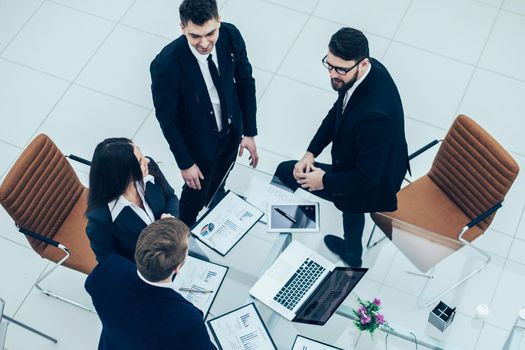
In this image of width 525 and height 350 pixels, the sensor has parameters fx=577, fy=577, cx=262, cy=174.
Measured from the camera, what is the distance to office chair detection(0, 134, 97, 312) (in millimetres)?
3037

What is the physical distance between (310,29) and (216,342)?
319 centimetres

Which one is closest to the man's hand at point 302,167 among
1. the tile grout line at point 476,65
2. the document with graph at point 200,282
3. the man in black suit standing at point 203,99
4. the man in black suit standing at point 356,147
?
the man in black suit standing at point 356,147

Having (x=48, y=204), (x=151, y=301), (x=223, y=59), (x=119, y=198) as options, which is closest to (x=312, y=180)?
(x=223, y=59)

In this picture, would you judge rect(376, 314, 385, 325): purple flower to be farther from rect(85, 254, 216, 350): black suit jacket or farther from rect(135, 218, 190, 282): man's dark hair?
rect(135, 218, 190, 282): man's dark hair

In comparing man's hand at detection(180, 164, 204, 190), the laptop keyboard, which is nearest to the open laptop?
the laptop keyboard

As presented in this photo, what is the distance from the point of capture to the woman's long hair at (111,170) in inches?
103

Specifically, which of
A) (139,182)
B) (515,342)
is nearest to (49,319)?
(139,182)

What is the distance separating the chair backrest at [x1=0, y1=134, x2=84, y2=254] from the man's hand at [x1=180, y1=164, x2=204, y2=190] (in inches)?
26.3

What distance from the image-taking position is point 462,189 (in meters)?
3.42

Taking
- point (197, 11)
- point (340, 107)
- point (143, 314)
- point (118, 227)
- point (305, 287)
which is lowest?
point (305, 287)

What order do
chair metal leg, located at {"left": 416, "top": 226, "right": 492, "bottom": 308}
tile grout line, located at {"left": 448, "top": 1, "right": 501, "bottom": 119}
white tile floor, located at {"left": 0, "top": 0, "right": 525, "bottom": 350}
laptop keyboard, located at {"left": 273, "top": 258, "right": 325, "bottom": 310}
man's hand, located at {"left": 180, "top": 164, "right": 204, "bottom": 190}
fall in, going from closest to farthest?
1. laptop keyboard, located at {"left": 273, "top": 258, "right": 325, "bottom": 310}
2. chair metal leg, located at {"left": 416, "top": 226, "right": 492, "bottom": 308}
3. man's hand, located at {"left": 180, "top": 164, "right": 204, "bottom": 190}
4. white tile floor, located at {"left": 0, "top": 0, "right": 525, "bottom": 350}
5. tile grout line, located at {"left": 448, "top": 1, "right": 501, "bottom": 119}

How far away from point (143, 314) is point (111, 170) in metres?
0.70

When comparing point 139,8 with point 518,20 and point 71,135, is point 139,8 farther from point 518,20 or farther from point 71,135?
point 518,20

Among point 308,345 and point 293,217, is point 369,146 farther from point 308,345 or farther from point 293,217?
point 308,345
